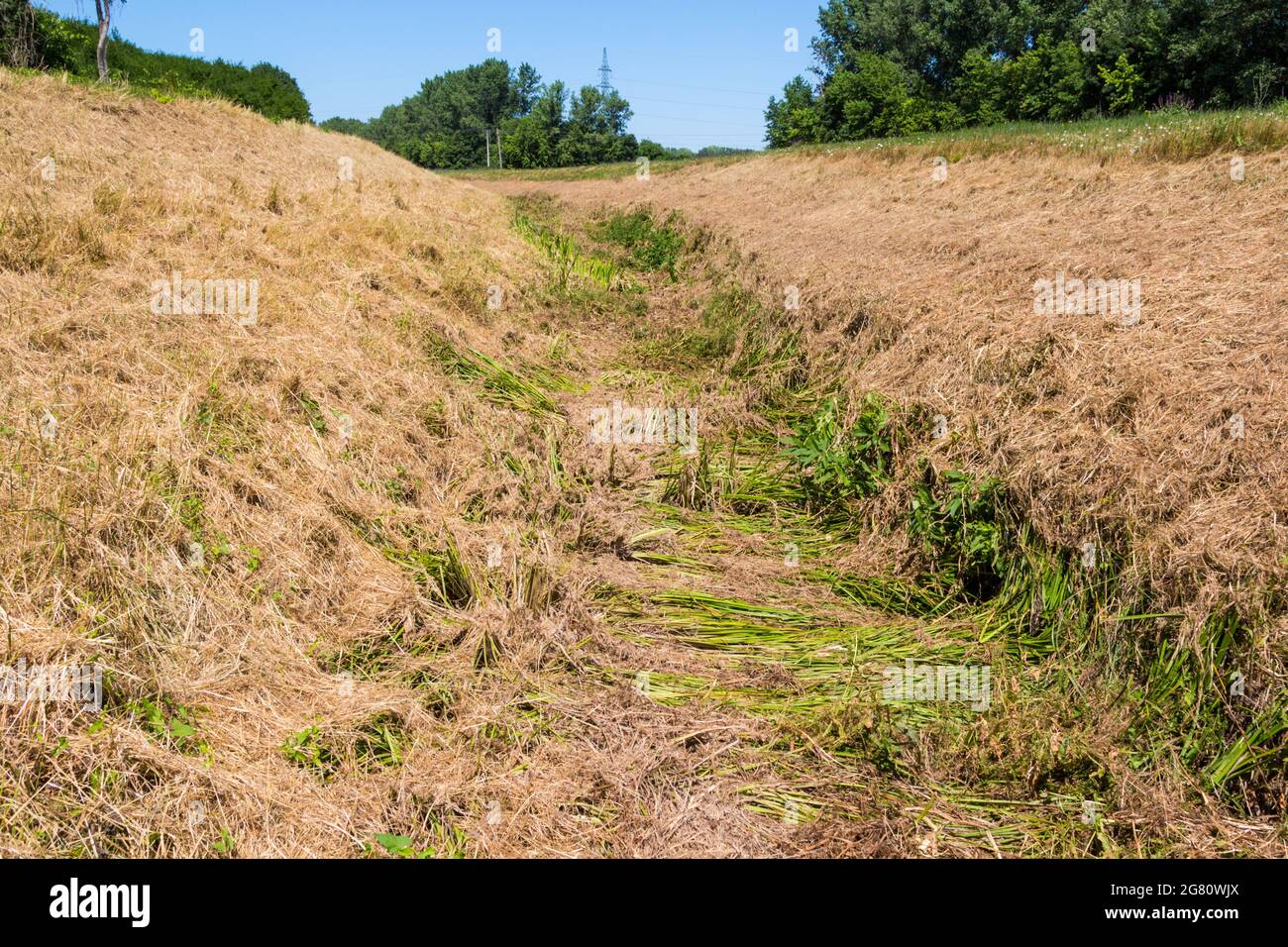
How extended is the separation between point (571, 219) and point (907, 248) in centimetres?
1366

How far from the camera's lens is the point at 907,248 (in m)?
9.69

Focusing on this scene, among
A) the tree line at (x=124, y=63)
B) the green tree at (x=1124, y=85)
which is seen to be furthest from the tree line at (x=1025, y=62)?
the tree line at (x=124, y=63)

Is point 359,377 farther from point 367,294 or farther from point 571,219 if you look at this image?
point 571,219

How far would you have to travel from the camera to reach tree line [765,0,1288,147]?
100 ft

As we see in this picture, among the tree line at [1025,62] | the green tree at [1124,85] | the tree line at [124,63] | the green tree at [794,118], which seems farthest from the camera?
the green tree at [794,118]

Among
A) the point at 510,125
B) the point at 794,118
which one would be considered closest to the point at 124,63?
the point at 794,118

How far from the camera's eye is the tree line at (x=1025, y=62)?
30500 millimetres

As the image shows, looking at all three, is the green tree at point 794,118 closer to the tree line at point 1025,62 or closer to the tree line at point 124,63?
the tree line at point 1025,62

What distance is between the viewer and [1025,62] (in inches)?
1630

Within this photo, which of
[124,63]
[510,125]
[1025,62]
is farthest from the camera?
[510,125]

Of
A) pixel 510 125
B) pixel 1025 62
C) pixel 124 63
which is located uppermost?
pixel 510 125

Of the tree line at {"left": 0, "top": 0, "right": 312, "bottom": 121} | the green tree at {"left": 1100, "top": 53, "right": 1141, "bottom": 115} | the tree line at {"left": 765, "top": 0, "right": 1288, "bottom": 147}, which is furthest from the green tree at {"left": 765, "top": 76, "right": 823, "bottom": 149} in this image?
the tree line at {"left": 0, "top": 0, "right": 312, "bottom": 121}

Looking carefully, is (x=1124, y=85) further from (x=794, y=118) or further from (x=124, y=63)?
(x=124, y=63)
